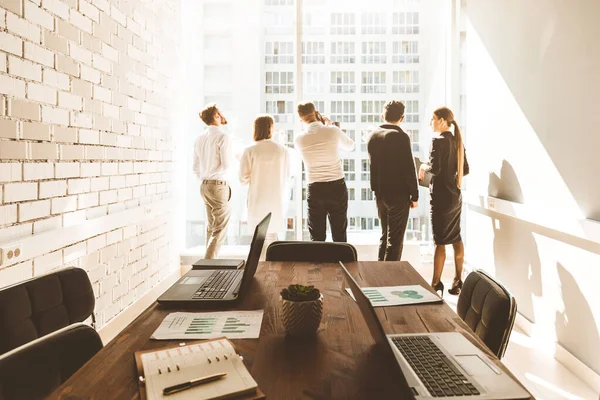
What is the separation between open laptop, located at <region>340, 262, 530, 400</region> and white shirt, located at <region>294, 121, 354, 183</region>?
3.11 meters

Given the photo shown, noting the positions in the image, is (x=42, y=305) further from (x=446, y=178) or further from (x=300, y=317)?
(x=446, y=178)

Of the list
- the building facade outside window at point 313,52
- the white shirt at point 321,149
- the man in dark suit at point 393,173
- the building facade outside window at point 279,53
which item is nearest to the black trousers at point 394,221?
the man in dark suit at point 393,173

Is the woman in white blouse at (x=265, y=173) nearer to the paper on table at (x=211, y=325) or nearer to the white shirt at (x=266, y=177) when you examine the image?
the white shirt at (x=266, y=177)

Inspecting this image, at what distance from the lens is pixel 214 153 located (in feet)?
15.3

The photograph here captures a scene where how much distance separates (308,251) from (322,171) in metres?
1.84

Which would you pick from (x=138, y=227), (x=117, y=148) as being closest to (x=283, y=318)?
(x=117, y=148)

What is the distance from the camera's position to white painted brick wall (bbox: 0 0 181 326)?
2.43 metres

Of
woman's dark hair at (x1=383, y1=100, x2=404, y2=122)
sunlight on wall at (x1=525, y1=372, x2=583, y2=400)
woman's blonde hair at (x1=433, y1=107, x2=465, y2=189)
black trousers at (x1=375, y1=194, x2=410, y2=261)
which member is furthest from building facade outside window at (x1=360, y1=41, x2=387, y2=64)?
sunlight on wall at (x1=525, y1=372, x2=583, y2=400)

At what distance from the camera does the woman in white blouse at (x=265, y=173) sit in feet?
14.7

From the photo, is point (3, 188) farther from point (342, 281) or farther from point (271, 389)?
point (271, 389)

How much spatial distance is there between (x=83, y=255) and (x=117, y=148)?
0.84 meters

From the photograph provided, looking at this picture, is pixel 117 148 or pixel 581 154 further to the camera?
pixel 117 148

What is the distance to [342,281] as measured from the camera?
2.08 meters

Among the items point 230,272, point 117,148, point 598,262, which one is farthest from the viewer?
point 117,148
